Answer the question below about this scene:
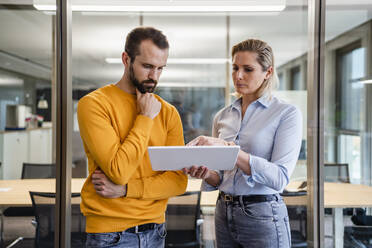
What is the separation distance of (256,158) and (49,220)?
1.26 metres

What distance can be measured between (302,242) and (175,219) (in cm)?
82

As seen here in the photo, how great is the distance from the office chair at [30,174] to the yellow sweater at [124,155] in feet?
2.34

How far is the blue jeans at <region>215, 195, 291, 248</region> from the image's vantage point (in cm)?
148

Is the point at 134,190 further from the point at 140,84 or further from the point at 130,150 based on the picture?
the point at 140,84

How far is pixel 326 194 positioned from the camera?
2.16 m

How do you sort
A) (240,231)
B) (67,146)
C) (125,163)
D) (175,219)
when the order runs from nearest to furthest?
(125,163)
(240,231)
(67,146)
(175,219)

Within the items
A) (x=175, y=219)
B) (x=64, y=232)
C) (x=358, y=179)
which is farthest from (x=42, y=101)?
(x=358, y=179)

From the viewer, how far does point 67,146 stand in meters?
2.00

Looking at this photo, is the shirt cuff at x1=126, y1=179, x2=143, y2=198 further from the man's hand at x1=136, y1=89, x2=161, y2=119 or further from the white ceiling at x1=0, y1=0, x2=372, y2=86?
the white ceiling at x1=0, y1=0, x2=372, y2=86

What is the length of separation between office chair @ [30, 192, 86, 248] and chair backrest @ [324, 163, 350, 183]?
1.48 metres

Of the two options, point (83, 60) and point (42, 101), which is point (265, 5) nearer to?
point (83, 60)

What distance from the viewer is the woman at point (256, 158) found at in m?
1.48

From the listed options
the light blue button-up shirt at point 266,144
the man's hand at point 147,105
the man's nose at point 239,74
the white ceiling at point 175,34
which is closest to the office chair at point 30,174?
the white ceiling at point 175,34

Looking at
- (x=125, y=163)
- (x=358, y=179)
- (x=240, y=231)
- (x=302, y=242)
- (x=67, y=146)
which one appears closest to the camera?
(x=125, y=163)
